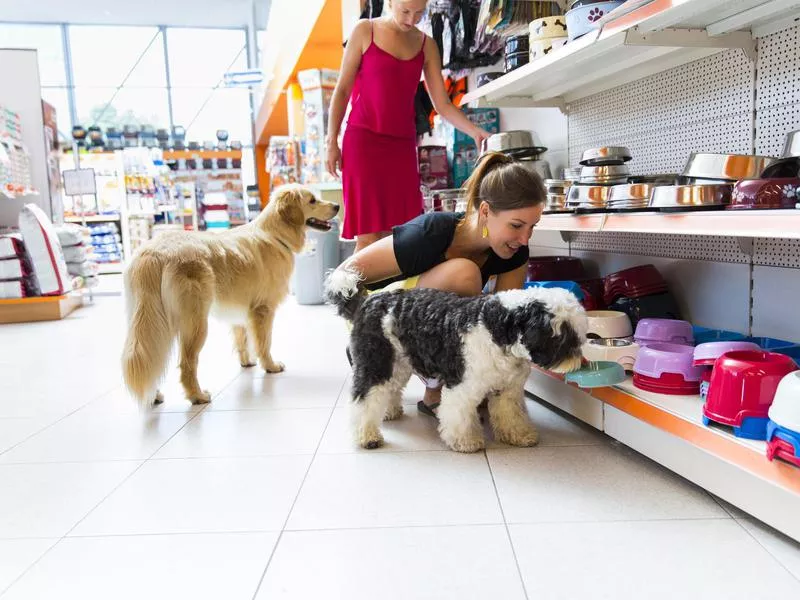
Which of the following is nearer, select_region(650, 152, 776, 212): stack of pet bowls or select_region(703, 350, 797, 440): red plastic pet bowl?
select_region(703, 350, 797, 440): red plastic pet bowl

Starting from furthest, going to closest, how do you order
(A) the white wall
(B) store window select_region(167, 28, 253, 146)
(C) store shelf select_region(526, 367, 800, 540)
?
(B) store window select_region(167, 28, 253, 146) → (A) the white wall → (C) store shelf select_region(526, 367, 800, 540)

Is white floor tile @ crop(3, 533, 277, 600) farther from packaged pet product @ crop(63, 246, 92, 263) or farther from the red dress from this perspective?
packaged pet product @ crop(63, 246, 92, 263)

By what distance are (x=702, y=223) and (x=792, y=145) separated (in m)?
0.34

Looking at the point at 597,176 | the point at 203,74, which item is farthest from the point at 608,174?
→ the point at 203,74

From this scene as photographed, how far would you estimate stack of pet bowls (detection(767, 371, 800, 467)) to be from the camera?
119 centimetres

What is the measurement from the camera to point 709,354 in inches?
63.3

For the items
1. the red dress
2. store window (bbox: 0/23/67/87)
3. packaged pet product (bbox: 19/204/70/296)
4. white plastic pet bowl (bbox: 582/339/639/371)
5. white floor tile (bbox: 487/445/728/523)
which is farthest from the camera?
store window (bbox: 0/23/67/87)

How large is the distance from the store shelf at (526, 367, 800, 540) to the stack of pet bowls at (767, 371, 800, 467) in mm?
29

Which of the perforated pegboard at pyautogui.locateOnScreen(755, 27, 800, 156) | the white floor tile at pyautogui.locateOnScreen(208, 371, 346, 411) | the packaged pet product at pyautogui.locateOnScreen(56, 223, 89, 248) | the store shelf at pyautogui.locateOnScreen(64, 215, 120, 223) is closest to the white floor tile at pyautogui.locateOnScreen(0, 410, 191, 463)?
the white floor tile at pyautogui.locateOnScreen(208, 371, 346, 411)

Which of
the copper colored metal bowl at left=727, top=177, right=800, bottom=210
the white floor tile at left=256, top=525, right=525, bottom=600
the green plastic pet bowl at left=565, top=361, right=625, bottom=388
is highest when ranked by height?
the copper colored metal bowl at left=727, top=177, right=800, bottom=210

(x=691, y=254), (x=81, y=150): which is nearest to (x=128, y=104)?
(x=81, y=150)

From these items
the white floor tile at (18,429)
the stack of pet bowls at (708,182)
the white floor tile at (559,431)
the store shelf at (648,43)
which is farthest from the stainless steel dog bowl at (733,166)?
the white floor tile at (18,429)

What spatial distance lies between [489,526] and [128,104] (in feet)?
53.8

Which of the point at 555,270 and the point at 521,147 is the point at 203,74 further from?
the point at 555,270
